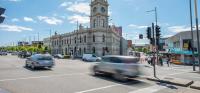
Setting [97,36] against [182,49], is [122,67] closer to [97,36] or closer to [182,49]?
[182,49]

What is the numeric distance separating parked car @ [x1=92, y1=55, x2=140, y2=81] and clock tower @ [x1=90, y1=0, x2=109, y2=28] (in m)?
58.2

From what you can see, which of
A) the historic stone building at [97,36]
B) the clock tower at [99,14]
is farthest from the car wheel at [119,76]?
the clock tower at [99,14]

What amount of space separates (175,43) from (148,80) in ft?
142

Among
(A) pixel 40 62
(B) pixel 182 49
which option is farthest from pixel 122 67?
(B) pixel 182 49

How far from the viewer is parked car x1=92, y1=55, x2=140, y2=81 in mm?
16375

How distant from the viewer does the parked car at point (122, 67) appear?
645 inches

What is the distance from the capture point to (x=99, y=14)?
7588 cm

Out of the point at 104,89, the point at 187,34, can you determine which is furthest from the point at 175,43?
the point at 104,89

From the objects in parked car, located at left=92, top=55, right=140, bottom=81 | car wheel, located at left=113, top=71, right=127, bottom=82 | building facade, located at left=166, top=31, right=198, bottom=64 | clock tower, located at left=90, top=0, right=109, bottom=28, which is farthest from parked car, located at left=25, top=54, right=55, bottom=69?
clock tower, located at left=90, top=0, right=109, bottom=28

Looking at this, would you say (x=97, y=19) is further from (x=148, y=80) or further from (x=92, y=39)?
(x=148, y=80)

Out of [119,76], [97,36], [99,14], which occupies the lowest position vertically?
[119,76]

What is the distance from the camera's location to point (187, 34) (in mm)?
52406

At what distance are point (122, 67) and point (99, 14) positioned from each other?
60.4m

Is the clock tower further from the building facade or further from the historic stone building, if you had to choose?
the building facade
